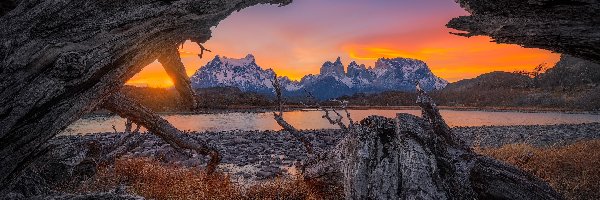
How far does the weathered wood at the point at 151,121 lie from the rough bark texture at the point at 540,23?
15.3 feet

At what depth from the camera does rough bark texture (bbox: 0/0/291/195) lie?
9.02 ft

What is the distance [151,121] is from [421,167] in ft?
17.0

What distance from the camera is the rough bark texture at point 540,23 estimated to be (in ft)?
10.7

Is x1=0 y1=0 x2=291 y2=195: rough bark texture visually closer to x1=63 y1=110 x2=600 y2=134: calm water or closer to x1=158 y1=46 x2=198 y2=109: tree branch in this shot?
x1=158 y1=46 x2=198 y2=109: tree branch

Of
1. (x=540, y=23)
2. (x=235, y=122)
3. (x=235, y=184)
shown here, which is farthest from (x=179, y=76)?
(x=235, y=122)

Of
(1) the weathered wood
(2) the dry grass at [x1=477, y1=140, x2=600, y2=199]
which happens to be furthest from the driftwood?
(2) the dry grass at [x1=477, y1=140, x2=600, y2=199]

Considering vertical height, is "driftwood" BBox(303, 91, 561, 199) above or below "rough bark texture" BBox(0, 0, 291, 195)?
below

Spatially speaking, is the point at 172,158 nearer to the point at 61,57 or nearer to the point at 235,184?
the point at 235,184

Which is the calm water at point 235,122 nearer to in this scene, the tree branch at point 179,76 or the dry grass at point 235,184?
the dry grass at point 235,184

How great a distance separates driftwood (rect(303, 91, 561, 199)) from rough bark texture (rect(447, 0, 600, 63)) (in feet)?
2.75

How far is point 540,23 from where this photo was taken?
3.57m

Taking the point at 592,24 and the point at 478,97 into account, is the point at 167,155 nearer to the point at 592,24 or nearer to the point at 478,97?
the point at 592,24

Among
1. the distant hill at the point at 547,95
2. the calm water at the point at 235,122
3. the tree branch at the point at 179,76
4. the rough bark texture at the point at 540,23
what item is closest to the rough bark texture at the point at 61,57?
the tree branch at the point at 179,76

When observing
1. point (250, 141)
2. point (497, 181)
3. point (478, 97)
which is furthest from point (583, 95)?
point (497, 181)
